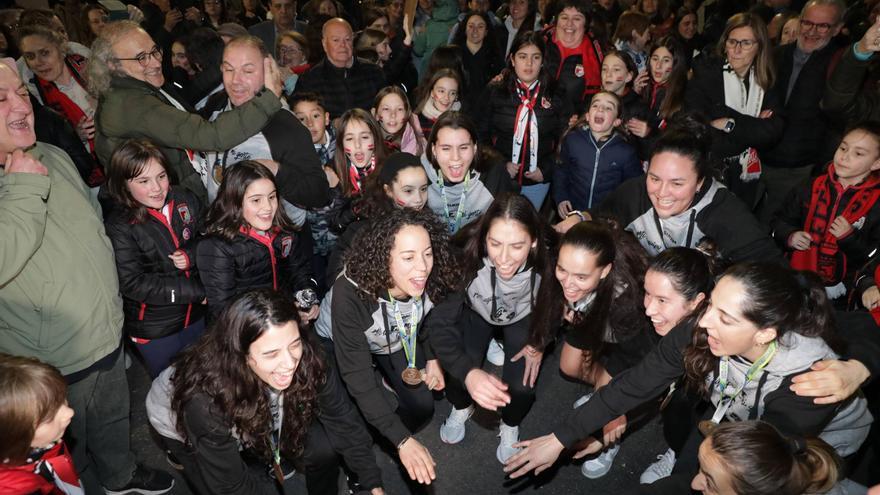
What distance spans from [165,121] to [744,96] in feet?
13.7

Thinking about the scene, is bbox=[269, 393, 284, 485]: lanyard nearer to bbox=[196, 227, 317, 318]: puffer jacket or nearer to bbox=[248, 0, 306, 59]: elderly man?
bbox=[196, 227, 317, 318]: puffer jacket

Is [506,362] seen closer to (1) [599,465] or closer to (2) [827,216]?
(1) [599,465]

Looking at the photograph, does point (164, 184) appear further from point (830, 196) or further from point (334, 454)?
point (830, 196)

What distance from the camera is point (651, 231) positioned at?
3.64 metres

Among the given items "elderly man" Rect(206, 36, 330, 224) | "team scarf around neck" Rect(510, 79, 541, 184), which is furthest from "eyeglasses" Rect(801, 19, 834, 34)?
"elderly man" Rect(206, 36, 330, 224)

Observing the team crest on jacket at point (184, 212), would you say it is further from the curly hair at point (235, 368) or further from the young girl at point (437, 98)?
the young girl at point (437, 98)

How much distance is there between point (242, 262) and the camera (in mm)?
3217

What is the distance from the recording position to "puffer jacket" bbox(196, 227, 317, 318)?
3.17 metres

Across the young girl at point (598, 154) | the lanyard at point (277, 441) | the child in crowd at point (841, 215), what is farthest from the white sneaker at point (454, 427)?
the child in crowd at point (841, 215)

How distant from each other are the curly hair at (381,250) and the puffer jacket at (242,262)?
1.45 ft

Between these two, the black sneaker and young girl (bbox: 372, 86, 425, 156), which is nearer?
the black sneaker

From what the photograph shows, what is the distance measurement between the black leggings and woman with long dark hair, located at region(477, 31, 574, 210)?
1.58 m

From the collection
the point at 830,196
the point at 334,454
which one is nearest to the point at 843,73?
the point at 830,196

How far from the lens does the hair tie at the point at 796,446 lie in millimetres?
Result: 2136
